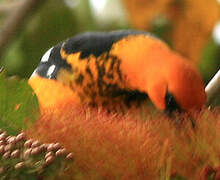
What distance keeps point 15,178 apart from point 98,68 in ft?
1.07

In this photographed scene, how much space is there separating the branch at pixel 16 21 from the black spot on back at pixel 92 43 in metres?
0.11

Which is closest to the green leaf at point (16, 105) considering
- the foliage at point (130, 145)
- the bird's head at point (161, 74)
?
the foliage at point (130, 145)

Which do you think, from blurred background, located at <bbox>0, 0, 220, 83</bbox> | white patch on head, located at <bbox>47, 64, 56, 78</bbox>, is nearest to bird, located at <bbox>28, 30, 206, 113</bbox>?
white patch on head, located at <bbox>47, 64, 56, 78</bbox>

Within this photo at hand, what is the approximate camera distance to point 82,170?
250 mm

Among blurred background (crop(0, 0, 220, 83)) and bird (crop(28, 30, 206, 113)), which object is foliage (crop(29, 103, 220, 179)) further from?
blurred background (crop(0, 0, 220, 83))

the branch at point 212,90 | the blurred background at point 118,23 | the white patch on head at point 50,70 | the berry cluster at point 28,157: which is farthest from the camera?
the blurred background at point 118,23

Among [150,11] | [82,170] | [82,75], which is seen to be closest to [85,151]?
[82,170]

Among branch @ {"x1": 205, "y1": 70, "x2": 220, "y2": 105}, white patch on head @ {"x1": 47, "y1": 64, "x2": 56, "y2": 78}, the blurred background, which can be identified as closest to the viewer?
branch @ {"x1": 205, "y1": 70, "x2": 220, "y2": 105}

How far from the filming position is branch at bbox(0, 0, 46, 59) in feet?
1.43

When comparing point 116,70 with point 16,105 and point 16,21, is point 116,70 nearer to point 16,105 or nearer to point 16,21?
point 16,21

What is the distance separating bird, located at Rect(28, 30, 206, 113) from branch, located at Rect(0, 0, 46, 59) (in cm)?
5

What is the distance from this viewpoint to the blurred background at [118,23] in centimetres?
73

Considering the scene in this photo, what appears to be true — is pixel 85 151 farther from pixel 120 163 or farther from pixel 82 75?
pixel 82 75

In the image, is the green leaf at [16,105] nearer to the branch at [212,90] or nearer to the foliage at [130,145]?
the foliage at [130,145]
